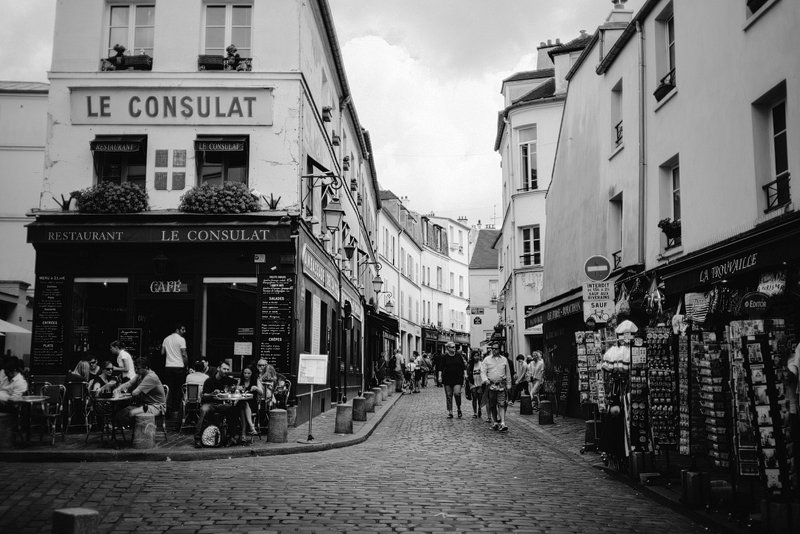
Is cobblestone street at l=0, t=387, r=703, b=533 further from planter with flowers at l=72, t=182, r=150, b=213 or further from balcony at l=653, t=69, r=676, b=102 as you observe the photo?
balcony at l=653, t=69, r=676, b=102

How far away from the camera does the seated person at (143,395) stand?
12180 mm

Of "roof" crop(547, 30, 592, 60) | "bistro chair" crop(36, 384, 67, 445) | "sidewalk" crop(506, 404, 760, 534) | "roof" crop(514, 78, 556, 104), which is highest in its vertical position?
"roof" crop(547, 30, 592, 60)

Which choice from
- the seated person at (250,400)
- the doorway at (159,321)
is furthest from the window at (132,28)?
the seated person at (250,400)

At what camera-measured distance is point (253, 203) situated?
16.0 m

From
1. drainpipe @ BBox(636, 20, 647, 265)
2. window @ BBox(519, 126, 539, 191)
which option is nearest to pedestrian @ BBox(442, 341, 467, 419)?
drainpipe @ BBox(636, 20, 647, 265)

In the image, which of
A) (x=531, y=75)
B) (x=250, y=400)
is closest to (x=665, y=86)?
(x=250, y=400)

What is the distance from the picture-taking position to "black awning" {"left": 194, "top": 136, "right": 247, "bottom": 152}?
53.3ft

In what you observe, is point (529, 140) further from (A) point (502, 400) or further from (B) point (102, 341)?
(B) point (102, 341)

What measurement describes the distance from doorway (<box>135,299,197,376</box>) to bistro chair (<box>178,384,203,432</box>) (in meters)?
2.27

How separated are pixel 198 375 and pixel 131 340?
2.58m

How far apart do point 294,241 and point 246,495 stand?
8267mm

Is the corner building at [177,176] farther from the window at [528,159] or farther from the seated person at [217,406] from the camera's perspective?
the window at [528,159]

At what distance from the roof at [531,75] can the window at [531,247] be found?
268 inches

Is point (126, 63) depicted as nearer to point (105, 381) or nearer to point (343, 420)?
point (105, 381)
